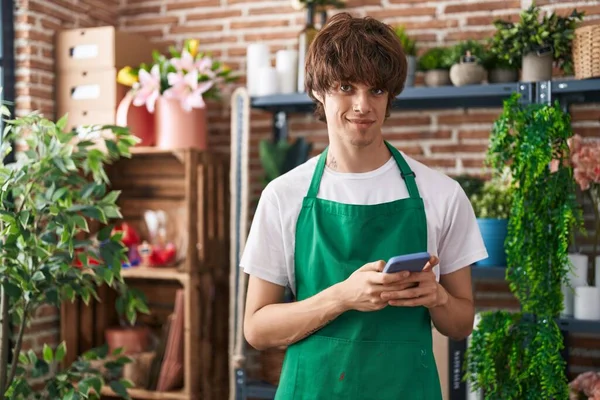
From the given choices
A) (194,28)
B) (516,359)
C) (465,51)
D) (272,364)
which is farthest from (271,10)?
(516,359)

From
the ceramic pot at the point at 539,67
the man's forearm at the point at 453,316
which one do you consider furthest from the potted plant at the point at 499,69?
the man's forearm at the point at 453,316

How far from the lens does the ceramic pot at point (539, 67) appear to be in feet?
8.80

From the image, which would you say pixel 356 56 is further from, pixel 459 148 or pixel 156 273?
pixel 156 273

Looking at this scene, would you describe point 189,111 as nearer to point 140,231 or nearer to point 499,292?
point 140,231

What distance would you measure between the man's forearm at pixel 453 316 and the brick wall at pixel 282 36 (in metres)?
1.69

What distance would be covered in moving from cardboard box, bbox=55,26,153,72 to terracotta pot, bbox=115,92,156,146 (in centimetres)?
18

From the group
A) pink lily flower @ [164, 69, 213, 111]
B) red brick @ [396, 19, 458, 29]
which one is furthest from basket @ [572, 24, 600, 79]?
pink lily flower @ [164, 69, 213, 111]

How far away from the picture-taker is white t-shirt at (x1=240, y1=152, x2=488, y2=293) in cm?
153

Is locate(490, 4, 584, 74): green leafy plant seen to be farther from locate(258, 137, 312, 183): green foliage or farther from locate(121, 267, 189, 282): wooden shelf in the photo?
locate(121, 267, 189, 282): wooden shelf

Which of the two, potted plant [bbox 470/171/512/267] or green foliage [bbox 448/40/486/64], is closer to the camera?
potted plant [bbox 470/171/512/267]

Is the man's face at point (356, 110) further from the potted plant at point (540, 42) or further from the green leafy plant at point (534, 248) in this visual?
the potted plant at point (540, 42)

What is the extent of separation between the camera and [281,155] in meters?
3.14

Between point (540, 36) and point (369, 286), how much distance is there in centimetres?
167

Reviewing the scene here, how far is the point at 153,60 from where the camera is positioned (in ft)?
11.6
